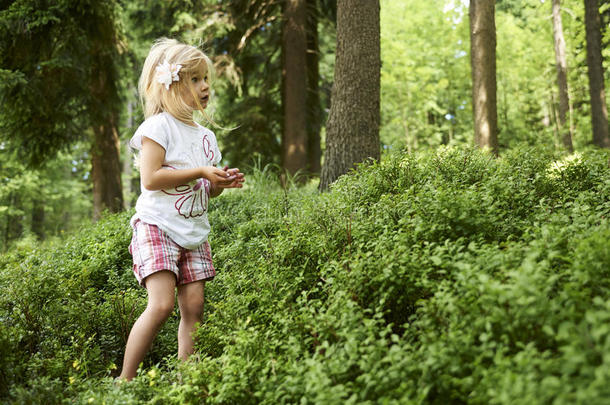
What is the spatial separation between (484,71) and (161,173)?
780 cm

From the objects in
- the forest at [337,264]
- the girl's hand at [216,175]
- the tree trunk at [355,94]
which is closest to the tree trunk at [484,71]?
the forest at [337,264]

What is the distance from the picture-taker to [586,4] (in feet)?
52.0

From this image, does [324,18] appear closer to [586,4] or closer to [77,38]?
[77,38]

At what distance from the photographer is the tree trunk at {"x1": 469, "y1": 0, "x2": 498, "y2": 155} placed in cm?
898

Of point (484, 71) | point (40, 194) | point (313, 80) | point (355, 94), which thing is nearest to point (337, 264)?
point (355, 94)

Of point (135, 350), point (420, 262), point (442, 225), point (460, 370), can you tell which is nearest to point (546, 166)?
point (442, 225)

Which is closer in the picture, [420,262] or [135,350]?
[420,262]

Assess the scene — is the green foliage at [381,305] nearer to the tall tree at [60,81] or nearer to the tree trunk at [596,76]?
the tall tree at [60,81]

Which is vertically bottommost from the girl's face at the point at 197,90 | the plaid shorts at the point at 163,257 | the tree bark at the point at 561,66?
the plaid shorts at the point at 163,257

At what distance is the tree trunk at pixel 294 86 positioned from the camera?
35.4ft

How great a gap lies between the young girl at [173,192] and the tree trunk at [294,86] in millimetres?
7307

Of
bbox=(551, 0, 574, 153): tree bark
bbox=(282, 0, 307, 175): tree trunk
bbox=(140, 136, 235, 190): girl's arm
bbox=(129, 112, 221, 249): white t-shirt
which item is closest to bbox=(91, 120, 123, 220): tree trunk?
bbox=(282, 0, 307, 175): tree trunk

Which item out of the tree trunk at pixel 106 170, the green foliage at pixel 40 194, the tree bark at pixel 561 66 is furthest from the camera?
the tree bark at pixel 561 66

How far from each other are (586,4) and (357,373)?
17989 millimetres
